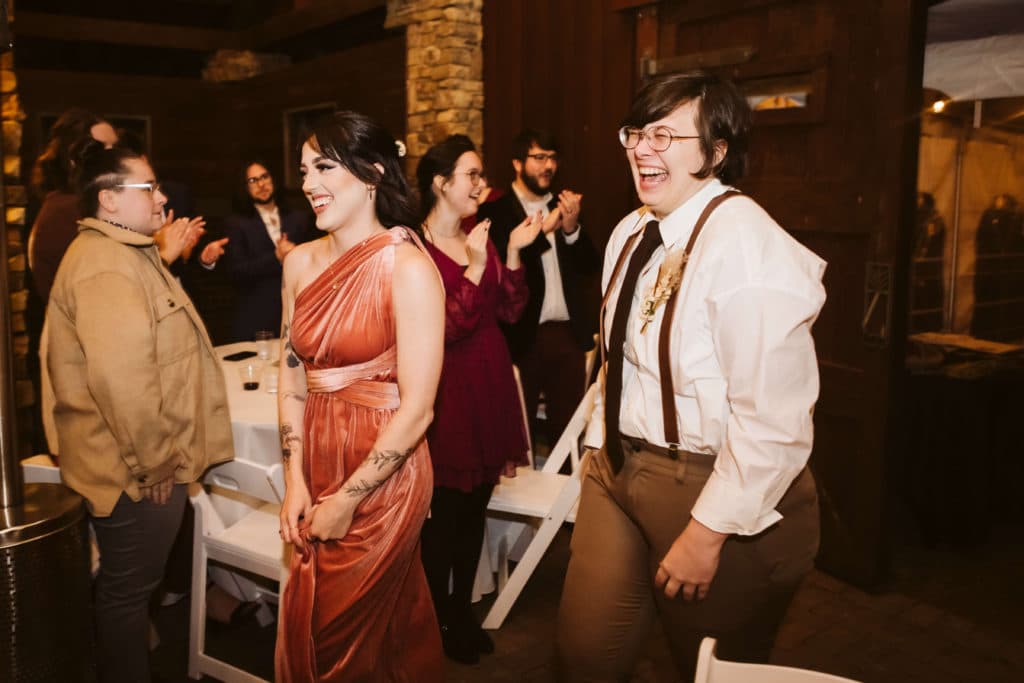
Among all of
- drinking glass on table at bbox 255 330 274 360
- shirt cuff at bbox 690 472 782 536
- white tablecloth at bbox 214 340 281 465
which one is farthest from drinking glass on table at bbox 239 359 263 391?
shirt cuff at bbox 690 472 782 536

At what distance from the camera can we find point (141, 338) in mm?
2117

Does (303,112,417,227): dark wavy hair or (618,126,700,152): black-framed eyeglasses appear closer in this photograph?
(618,126,700,152): black-framed eyeglasses

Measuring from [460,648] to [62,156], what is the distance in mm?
2261

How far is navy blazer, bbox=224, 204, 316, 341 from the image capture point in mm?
4434

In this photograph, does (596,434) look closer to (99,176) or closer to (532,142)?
(99,176)

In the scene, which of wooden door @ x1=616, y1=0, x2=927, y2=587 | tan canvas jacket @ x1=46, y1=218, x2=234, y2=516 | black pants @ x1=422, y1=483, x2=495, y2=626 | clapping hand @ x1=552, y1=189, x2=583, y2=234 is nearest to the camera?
tan canvas jacket @ x1=46, y1=218, x2=234, y2=516

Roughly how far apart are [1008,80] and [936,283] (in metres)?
1.08

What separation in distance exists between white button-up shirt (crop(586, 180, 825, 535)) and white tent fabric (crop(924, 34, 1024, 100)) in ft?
9.59

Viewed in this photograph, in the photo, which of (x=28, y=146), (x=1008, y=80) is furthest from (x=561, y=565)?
(x=28, y=146)

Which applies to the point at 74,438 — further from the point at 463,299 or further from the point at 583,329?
the point at 583,329

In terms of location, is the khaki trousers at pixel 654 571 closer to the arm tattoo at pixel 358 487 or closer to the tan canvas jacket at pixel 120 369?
the arm tattoo at pixel 358 487

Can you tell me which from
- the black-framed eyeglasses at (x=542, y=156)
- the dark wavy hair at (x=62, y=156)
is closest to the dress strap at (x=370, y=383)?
the dark wavy hair at (x=62, y=156)

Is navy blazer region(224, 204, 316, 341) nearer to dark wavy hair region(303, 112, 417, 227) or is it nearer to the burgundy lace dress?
the burgundy lace dress

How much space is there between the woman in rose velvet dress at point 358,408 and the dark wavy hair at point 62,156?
1785mm
